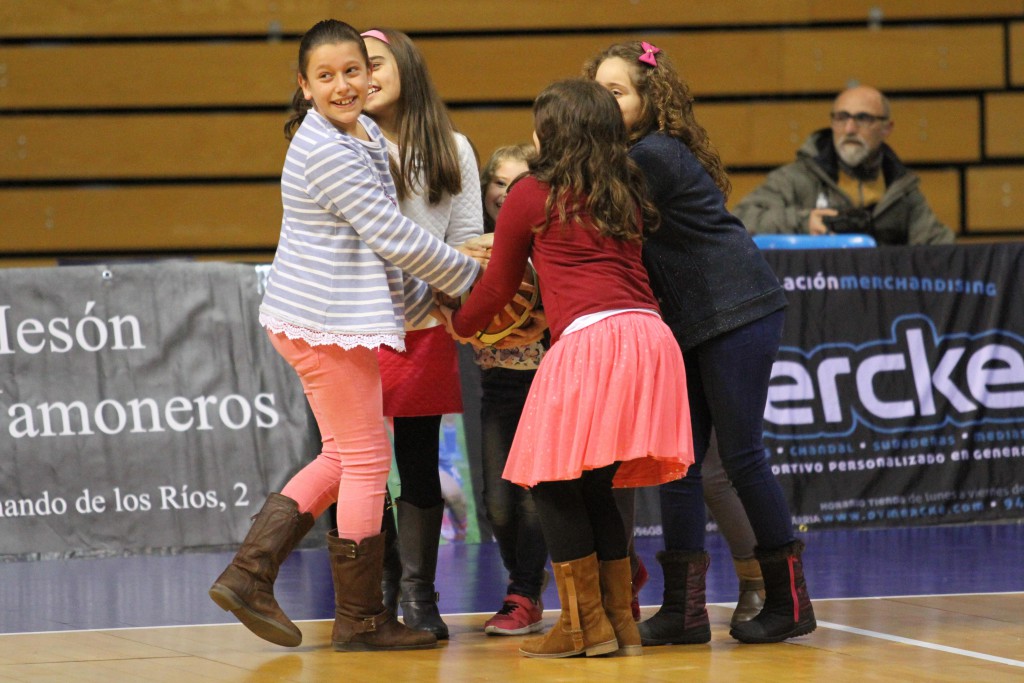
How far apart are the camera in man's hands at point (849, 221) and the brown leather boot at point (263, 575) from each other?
3378 mm

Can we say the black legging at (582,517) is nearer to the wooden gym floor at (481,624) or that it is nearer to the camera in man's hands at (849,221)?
the wooden gym floor at (481,624)

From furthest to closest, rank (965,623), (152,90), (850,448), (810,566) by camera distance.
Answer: (152,90) → (850,448) → (810,566) → (965,623)

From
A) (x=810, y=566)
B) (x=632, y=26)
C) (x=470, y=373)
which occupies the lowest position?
(x=810, y=566)

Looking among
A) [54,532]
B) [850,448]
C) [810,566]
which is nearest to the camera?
[810,566]

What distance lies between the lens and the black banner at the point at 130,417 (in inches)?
185

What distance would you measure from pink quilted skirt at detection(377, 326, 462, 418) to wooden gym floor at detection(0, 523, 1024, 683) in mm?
567

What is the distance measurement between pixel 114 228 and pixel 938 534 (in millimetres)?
4970

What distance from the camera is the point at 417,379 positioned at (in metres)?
3.25

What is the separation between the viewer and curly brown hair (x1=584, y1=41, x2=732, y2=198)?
10.2ft

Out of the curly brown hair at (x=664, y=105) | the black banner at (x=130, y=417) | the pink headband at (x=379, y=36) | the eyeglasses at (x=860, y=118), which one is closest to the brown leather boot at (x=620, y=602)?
the curly brown hair at (x=664, y=105)

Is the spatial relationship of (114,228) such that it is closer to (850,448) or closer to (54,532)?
(54,532)

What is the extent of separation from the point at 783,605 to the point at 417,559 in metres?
0.90

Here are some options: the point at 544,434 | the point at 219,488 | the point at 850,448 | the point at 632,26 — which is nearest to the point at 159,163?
the point at 632,26

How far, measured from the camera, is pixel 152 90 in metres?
7.61
